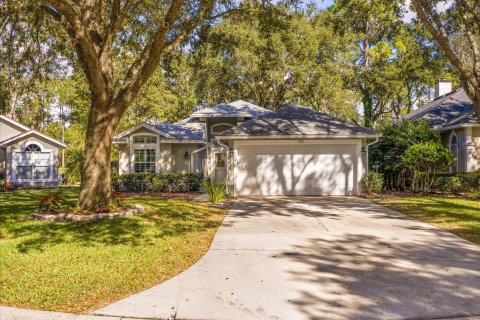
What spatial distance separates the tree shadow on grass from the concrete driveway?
3.90 ft

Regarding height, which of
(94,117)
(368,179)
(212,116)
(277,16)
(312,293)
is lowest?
(312,293)

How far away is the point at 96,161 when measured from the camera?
9.46 meters

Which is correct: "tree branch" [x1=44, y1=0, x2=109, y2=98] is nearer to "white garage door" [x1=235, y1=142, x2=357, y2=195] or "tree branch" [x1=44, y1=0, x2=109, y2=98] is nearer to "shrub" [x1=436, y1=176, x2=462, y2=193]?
"white garage door" [x1=235, y1=142, x2=357, y2=195]

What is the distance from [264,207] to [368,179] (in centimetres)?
578

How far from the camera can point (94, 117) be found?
954 cm

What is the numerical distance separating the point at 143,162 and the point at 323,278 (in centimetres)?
1654

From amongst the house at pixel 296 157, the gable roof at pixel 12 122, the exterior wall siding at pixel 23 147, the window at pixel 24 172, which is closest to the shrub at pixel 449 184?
the house at pixel 296 157

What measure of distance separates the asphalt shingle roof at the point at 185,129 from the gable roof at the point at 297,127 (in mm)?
5460

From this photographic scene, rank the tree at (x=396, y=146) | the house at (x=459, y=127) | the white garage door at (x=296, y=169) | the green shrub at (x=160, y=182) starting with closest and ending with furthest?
the white garage door at (x=296, y=169), the tree at (x=396, y=146), the house at (x=459, y=127), the green shrub at (x=160, y=182)

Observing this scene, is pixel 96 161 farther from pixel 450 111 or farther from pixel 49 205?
pixel 450 111

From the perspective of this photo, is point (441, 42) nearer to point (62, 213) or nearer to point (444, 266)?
point (444, 266)

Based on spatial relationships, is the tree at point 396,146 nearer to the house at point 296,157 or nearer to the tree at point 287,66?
the house at point 296,157

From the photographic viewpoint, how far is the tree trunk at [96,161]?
9.39 m

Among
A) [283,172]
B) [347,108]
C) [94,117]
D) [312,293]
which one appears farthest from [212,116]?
[347,108]
